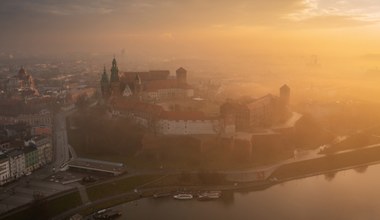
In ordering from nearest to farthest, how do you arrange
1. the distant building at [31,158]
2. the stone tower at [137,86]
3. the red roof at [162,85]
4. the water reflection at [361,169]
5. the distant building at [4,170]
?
the distant building at [4,170] < the distant building at [31,158] < the water reflection at [361,169] < the stone tower at [137,86] < the red roof at [162,85]

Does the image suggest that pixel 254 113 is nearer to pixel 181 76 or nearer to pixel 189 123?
pixel 189 123

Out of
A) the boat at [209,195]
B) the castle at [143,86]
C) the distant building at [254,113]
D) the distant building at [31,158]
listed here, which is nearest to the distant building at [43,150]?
the distant building at [31,158]

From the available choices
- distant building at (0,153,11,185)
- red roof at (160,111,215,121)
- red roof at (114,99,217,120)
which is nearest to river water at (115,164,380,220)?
distant building at (0,153,11,185)

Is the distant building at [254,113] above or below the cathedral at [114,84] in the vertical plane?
below

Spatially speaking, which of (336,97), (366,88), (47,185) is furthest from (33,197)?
(366,88)

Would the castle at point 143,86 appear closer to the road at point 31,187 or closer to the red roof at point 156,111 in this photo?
the red roof at point 156,111

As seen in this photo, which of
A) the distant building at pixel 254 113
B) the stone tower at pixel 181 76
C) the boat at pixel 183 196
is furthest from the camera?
the stone tower at pixel 181 76

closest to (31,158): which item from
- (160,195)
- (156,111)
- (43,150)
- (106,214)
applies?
(43,150)
